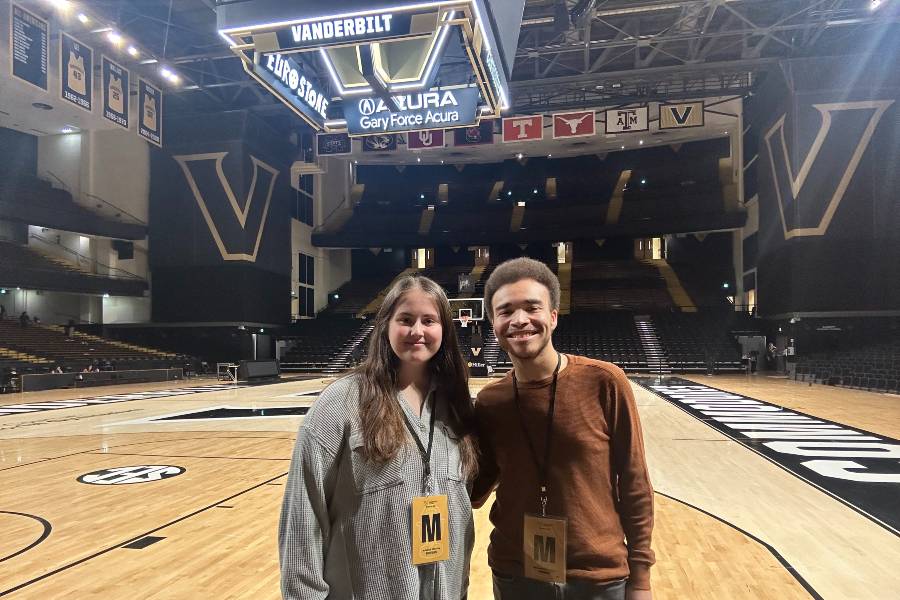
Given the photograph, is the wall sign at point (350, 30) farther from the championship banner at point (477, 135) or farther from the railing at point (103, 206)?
the railing at point (103, 206)

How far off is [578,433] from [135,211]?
24.2m

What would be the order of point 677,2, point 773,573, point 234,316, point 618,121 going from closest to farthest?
point 773,573 < point 677,2 < point 618,121 < point 234,316

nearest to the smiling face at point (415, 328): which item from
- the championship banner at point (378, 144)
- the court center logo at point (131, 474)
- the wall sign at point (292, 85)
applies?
the court center logo at point (131, 474)

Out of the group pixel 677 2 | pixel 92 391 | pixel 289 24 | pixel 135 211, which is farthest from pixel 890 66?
pixel 135 211

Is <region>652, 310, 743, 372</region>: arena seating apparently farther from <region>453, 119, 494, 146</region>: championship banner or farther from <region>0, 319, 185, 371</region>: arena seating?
<region>0, 319, 185, 371</region>: arena seating

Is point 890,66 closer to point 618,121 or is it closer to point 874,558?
point 618,121

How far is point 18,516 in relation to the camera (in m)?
4.02

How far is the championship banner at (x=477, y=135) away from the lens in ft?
61.2

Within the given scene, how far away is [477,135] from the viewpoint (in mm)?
18906

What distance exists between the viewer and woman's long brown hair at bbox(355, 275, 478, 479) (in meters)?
1.38

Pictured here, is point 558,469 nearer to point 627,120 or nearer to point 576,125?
point 576,125

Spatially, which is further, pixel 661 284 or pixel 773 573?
pixel 661 284

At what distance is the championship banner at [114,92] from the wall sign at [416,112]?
818cm

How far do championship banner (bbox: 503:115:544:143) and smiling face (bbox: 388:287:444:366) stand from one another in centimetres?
1687
